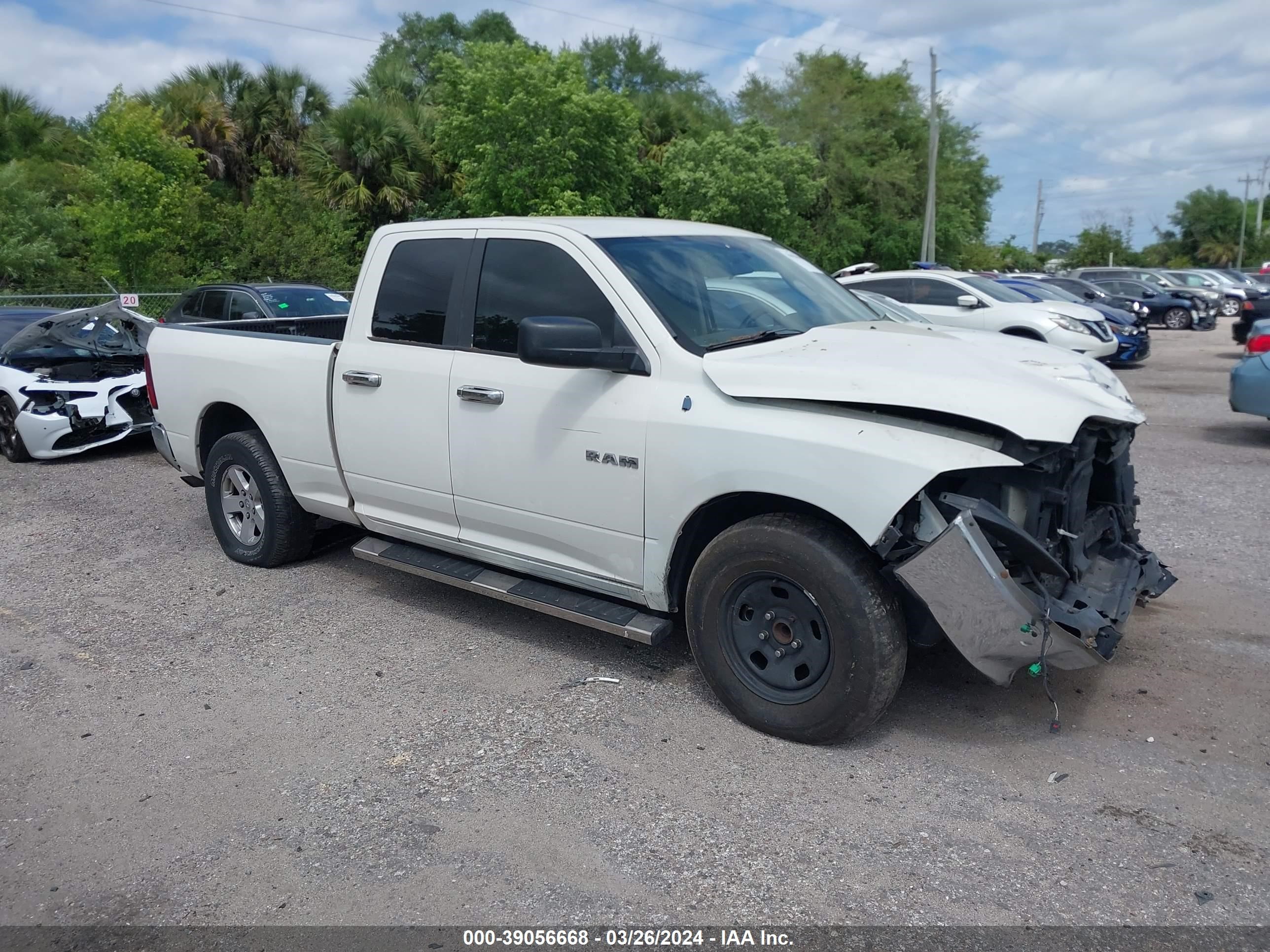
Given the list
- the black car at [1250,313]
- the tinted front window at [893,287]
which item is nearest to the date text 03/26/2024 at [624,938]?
the tinted front window at [893,287]

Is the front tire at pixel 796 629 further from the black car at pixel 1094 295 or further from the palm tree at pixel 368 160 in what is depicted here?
the palm tree at pixel 368 160

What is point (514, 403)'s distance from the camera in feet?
15.8

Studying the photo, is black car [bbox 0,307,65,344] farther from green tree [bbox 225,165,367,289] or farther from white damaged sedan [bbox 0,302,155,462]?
green tree [bbox 225,165,367,289]

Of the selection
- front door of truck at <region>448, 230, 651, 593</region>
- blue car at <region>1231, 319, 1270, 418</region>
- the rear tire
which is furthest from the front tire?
blue car at <region>1231, 319, 1270, 418</region>

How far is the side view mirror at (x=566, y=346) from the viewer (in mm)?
4160

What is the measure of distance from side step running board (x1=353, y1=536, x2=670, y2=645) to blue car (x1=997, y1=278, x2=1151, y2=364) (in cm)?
1347

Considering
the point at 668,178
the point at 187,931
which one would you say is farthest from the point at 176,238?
the point at 187,931

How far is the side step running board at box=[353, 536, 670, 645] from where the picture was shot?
454 centimetres

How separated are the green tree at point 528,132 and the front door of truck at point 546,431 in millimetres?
21667

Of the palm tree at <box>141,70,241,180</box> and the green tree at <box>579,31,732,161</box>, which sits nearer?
the palm tree at <box>141,70,241,180</box>

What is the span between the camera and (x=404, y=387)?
5285 millimetres

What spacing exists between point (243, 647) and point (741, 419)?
9.85 feet

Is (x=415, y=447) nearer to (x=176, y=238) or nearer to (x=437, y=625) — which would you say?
(x=437, y=625)

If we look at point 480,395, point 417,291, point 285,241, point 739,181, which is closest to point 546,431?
point 480,395
